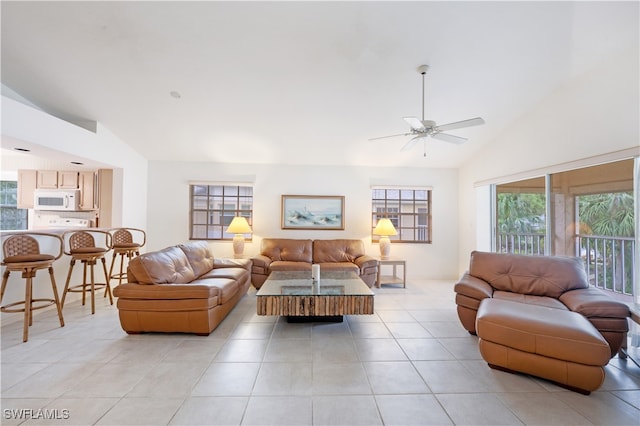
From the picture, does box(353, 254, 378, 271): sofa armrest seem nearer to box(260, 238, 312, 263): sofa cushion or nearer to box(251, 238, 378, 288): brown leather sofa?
box(251, 238, 378, 288): brown leather sofa

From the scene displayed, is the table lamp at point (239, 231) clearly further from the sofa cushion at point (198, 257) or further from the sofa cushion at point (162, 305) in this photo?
the sofa cushion at point (162, 305)

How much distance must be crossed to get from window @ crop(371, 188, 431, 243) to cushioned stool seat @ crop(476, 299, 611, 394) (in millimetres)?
3509

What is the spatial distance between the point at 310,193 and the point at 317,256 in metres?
1.32

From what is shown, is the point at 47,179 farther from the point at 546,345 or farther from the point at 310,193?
the point at 546,345

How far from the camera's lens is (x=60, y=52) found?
118 inches

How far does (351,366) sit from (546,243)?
3.39 m

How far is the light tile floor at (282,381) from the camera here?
169cm

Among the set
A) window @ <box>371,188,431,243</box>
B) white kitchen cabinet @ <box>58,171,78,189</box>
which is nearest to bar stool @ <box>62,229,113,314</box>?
white kitchen cabinet @ <box>58,171,78,189</box>

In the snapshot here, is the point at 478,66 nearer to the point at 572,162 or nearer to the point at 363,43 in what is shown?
the point at 363,43

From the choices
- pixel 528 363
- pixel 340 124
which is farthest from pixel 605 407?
pixel 340 124

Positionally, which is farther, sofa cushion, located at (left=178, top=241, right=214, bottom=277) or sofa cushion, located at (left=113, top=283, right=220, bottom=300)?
sofa cushion, located at (left=178, top=241, right=214, bottom=277)

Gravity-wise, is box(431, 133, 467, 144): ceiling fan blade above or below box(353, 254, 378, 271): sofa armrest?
above

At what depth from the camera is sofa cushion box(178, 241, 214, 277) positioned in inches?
145

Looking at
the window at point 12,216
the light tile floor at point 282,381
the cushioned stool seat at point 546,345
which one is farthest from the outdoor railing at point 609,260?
the window at point 12,216
